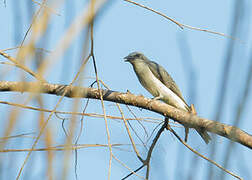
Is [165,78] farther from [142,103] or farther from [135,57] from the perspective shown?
[142,103]

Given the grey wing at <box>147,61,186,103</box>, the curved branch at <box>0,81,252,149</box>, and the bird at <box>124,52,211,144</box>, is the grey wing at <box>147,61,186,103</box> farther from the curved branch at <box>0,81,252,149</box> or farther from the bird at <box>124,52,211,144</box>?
the curved branch at <box>0,81,252,149</box>

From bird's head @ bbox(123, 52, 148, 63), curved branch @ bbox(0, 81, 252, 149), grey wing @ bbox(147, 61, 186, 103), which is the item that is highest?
bird's head @ bbox(123, 52, 148, 63)

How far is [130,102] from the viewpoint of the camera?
459 centimetres

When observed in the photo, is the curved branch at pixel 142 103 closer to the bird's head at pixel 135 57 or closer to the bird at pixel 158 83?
the bird at pixel 158 83

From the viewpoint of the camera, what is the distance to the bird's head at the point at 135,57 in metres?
8.58

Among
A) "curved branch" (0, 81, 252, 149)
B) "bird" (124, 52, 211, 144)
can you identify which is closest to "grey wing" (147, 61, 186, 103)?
"bird" (124, 52, 211, 144)

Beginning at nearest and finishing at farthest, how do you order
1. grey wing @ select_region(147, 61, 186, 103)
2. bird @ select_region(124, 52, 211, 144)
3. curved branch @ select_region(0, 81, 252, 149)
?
curved branch @ select_region(0, 81, 252, 149), bird @ select_region(124, 52, 211, 144), grey wing @ select_region(147, 61, 186, 103)

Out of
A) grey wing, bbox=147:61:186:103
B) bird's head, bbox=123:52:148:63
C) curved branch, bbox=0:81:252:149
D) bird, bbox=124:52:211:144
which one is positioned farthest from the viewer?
bird's head, bbox=123:52:148:63

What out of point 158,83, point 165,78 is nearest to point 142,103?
point 158,83

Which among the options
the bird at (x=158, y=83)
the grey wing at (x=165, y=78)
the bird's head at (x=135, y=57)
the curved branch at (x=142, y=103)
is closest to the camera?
the curved branch at (x=142, y=103)

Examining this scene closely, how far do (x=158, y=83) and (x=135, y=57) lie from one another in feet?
3.55

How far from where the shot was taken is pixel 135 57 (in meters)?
8.69

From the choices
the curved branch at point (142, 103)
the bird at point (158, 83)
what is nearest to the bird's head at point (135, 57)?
the bird at point (158, 83)

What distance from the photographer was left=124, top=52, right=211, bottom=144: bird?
306 inches
